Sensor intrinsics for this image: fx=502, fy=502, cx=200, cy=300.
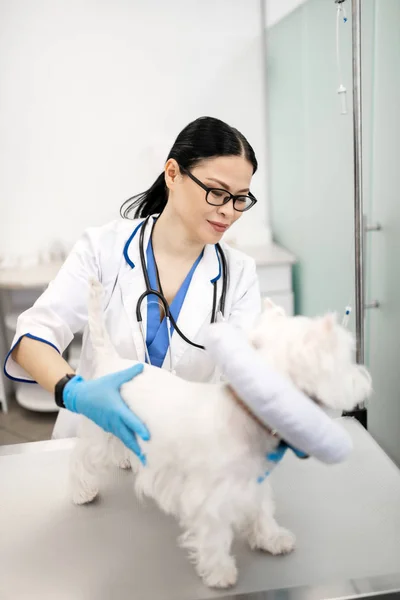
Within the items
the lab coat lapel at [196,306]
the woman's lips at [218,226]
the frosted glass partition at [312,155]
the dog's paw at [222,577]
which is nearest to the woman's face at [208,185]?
the woman's lips at [218,226]

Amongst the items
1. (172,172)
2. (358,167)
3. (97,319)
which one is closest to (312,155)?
(358,167)

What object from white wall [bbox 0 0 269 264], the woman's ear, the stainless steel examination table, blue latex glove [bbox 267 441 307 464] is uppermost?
white wall [bbox 0 0 269 264]

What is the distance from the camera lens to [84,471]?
0.98 meters

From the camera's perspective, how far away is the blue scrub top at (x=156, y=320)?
119 centimetres

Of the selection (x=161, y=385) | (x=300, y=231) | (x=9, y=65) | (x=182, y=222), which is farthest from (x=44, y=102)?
(x=161, y=385)

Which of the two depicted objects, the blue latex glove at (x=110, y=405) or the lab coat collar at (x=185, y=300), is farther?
the lab coat collar at (x=185, y=300)

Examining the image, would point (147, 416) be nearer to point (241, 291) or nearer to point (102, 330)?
point (102, 330)

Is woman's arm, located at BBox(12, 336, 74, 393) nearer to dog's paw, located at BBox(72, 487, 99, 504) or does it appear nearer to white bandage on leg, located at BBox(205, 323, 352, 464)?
dog's paw, located at BBox(72, 487, 99, 504)

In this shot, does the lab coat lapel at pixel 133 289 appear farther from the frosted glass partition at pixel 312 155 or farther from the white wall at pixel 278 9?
the white wall at pixel 278 9

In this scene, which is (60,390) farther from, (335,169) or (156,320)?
(335,169)

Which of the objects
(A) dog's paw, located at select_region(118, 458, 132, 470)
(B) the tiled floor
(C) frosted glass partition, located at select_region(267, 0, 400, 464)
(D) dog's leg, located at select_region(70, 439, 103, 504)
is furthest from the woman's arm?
(B) the tiled floor

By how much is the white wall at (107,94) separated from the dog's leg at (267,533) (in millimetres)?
1908

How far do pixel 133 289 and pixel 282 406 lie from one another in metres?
0.65

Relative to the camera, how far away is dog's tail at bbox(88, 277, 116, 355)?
2.99 ft
